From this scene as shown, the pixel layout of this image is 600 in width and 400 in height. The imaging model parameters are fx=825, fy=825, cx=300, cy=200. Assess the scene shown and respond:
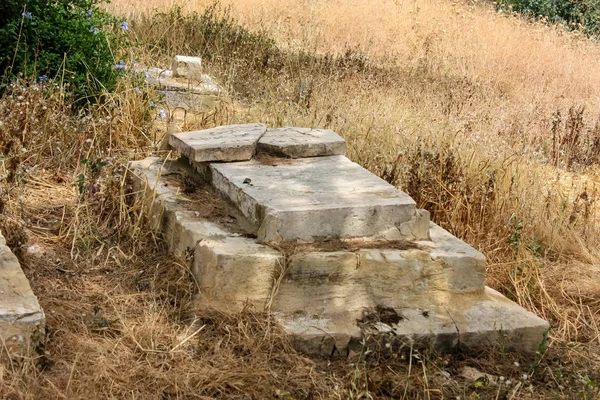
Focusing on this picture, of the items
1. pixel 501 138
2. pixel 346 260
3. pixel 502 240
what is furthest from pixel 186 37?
pixel 346 260

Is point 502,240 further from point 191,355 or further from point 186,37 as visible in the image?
point 186,37

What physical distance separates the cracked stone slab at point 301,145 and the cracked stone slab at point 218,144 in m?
0.07

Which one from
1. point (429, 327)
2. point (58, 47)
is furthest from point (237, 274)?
point (58, 47)

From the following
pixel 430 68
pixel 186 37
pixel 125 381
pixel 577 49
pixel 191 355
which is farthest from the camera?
pixel 577 49

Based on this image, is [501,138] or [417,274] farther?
[501,138]

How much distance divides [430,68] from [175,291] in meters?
6.33

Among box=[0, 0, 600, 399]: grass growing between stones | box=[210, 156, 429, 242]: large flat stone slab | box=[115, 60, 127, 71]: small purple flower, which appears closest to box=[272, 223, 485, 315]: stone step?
box=[210, 156, 429, 242]: large flat stone slab

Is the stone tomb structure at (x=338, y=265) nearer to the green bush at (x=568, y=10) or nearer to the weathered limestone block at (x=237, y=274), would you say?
the weathered limestone block at (x=237, y=274)

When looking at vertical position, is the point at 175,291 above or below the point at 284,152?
below

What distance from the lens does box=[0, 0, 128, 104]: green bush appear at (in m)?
5.61

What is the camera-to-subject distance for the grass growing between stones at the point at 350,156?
3.21 metres

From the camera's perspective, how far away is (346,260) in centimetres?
362

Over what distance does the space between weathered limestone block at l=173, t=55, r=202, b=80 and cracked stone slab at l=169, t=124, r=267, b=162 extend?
266 cm

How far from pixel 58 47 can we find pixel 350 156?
218 cm
